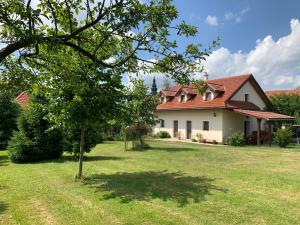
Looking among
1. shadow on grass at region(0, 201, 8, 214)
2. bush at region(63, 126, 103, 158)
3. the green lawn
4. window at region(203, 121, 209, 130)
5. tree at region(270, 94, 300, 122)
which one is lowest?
shadow on grass at region(0, 201, 8, 214)

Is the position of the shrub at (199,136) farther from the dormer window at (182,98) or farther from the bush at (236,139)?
the dormer window at (182,98)

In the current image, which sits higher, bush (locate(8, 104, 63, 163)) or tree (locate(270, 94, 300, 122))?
tree (locate(270, 94, 300, 122))

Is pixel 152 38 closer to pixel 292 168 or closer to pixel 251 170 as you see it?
pixel 251 170

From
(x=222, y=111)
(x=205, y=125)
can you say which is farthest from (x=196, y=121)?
(x=222, y=111)

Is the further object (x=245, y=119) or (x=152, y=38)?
(x=245, y=119)

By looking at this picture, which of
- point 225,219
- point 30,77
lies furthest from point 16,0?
point 225,219

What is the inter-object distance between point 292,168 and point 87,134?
9.83 metres

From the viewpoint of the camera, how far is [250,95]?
33.2m

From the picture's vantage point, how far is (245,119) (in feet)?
104

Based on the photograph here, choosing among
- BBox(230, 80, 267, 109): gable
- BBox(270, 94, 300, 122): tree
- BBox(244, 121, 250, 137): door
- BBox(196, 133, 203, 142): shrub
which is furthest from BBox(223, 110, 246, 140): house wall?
BBox(270, 94, 300, 122): tree

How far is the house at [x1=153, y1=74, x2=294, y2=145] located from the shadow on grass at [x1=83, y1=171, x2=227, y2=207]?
1777 cm

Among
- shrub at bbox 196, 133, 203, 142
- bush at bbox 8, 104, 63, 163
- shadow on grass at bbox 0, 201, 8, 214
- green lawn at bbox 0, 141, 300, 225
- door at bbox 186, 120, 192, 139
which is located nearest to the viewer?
green lawn at bbox 0, 141, 300, 225

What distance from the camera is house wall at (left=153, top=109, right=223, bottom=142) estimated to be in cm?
3015

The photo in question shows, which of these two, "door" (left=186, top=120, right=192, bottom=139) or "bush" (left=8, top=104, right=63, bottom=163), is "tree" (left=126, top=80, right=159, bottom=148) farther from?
"door" (left=186, top=120, right=192, bottom=139)
